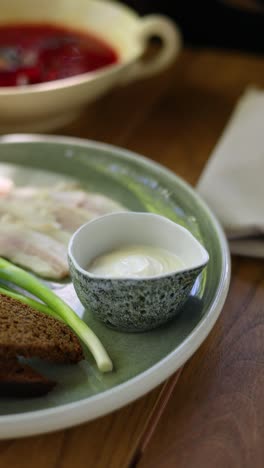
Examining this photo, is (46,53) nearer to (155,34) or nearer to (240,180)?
(155,34)

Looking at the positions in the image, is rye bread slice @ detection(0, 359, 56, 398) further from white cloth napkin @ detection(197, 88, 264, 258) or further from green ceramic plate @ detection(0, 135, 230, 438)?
white cloth napkin @ detection(197, 88, 264, 258)

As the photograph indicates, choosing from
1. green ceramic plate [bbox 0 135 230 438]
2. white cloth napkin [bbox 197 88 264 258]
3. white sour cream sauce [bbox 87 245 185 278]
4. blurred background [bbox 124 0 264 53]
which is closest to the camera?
green ceramic plate [bbox 0 135 230 438]

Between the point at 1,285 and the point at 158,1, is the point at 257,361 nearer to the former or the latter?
the point at 1,285

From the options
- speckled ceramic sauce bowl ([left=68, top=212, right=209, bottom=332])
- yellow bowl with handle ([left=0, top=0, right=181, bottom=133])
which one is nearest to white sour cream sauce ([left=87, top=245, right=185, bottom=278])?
speckled ceramic sauce bowl ([left=68, top=212, right=209, bottom=332])

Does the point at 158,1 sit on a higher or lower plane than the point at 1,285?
higher

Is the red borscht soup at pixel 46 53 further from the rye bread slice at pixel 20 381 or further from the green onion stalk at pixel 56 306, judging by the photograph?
the rye bread slice at pixel 20 381

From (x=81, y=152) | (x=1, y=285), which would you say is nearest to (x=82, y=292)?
(x=1, y=285)

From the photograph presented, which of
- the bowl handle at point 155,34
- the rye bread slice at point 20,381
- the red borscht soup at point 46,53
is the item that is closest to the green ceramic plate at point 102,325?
the rye bread slice at point 20,381
